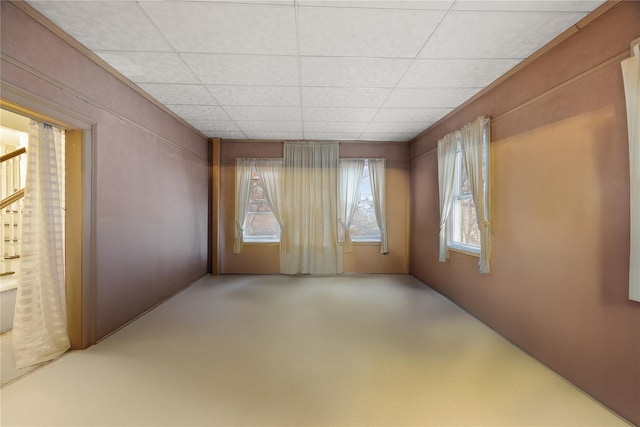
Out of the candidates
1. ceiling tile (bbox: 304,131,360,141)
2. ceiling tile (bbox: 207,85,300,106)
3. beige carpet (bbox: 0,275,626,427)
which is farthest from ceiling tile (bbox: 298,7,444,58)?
beige carpet (bbox: 0,275,626,427)

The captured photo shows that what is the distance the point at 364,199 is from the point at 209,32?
12.8 ft

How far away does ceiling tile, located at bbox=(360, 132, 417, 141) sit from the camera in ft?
15.6

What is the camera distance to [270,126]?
434 centimetres

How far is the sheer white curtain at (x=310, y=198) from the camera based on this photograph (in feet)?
17.0

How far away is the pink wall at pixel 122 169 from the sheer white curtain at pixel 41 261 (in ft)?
0.85

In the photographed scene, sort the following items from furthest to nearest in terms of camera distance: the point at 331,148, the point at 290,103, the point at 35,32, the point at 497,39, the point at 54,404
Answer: the point at 331,148
the point at 290,103
the point at 497,39
the point at 35,32
the point at 54,404

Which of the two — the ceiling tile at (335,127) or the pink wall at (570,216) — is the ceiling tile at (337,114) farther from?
the pink wall at (570,216)

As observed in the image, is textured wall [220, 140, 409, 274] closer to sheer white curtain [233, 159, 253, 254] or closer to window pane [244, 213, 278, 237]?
sheer white curtain [233, 159, 253, 254]

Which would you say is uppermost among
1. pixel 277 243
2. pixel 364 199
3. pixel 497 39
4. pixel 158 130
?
pixel 497 39

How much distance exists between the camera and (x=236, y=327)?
298 cm

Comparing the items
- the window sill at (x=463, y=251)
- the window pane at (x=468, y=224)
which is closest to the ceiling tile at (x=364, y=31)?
the window pane at (x=468, y=224)

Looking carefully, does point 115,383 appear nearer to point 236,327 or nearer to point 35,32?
point 236,327

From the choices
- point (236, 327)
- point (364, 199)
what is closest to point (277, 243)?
Answer: point (364, 199)

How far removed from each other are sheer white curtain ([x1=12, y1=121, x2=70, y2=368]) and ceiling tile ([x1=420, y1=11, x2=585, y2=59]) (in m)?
3.19
